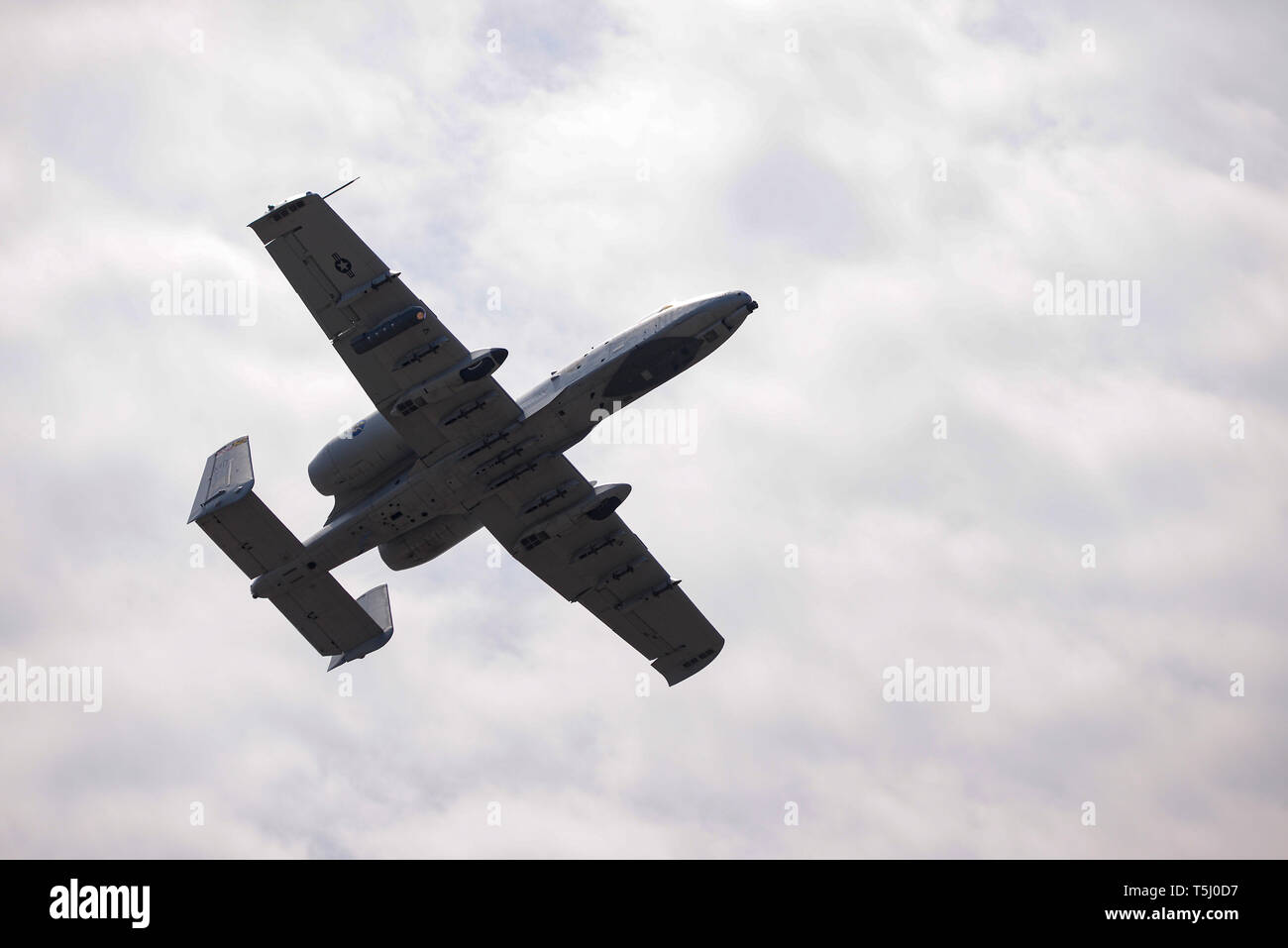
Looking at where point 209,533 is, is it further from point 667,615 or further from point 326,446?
point 667,615

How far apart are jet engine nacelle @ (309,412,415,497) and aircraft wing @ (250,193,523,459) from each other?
1.46 metres

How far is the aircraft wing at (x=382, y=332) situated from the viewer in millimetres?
56312

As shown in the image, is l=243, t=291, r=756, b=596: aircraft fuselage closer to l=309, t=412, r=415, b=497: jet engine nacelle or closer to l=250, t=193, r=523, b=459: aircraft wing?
l=309, t=412, r=415, b=497: jet engine nacelle

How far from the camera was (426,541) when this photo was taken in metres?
63.7

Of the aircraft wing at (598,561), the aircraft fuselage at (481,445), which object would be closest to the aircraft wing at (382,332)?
the aircraft fuselage at (481,445)

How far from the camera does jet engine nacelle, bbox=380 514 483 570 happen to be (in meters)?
63.5

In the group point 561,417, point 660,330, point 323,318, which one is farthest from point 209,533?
point 660,330

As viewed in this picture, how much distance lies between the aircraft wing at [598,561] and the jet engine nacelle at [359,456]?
169 inches

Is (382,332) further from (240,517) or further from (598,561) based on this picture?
(598,561)

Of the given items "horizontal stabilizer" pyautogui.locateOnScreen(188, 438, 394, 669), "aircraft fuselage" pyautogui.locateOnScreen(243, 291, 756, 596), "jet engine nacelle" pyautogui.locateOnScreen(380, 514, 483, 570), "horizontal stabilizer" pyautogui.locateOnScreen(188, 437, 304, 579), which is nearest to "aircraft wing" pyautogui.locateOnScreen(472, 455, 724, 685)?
"jet engine nacelle" pyautogui.locateOnScreen(380, 514, 483, 570)

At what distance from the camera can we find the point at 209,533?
61.6m

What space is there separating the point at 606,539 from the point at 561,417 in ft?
26.3

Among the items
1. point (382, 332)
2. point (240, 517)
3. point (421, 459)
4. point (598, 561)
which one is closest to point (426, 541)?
point (421, 459)

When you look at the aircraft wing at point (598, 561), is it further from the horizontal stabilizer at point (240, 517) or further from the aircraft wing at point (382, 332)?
the horizontal stabilizer at point (240, 517)
